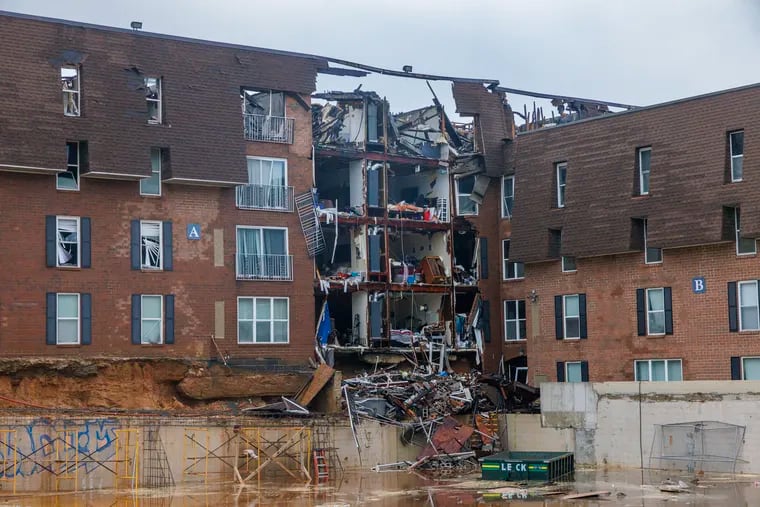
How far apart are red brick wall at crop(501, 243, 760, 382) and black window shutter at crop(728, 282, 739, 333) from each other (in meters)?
0.19

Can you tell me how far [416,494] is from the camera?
1810 inches

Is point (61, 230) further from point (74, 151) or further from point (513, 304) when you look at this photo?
point (513, 304)

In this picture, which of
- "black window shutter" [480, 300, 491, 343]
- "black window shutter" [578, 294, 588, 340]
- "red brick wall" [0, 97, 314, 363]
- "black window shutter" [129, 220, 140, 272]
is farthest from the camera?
"black window shutter" [480, 300, 491, 343]

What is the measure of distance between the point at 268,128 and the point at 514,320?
16.2 metres

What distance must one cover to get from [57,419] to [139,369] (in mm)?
7672

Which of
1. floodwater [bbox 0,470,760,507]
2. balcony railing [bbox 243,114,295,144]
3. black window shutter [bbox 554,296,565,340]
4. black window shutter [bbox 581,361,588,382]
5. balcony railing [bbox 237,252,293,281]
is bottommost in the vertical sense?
floodwater [bbox 0,470,760,507]

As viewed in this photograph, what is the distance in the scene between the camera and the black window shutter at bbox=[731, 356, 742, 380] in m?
53.8

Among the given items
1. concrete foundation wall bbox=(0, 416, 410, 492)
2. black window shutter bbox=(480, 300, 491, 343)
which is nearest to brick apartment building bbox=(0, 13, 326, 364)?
concrete foundation wall bbox=(0, 416, 410, 492)

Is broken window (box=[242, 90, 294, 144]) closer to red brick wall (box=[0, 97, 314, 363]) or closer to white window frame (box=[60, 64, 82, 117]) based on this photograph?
red brick wall (box=[0, 97, 314, 363])

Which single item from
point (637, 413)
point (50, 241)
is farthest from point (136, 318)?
point (637, 413)

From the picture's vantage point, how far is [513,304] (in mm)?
66625

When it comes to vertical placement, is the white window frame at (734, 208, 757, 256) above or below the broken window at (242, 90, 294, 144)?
below

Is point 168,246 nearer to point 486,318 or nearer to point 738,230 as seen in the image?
point 486,318

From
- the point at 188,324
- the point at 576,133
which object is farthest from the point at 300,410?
the point at 576,133
